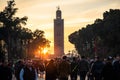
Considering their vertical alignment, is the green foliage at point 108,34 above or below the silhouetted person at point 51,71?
above

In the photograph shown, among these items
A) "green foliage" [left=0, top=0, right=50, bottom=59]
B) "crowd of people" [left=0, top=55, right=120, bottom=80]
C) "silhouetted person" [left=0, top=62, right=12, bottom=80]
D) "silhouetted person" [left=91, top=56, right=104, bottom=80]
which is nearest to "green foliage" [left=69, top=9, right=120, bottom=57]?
"green foliage" [left=0, top=0, right=50, bottom=59]

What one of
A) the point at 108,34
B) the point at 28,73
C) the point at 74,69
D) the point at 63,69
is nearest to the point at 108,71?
the point at 28,73

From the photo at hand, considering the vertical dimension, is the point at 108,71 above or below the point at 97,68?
below

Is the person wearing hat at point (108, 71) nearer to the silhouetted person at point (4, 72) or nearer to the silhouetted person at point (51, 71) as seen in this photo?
the silhouetted person at point (51, 71)

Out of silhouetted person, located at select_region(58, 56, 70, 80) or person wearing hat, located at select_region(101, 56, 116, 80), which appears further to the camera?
silhouetted person, located at select_region(58, 56, 70, 80)

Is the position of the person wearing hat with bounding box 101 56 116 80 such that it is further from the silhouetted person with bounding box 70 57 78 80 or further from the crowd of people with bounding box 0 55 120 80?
the silhouetted person with bounding box 70 57 78 80

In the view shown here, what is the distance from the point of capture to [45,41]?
156125mm

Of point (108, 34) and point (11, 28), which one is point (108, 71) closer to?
point (108, 34)

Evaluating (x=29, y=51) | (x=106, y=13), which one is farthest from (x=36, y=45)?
(x=106, y=13)

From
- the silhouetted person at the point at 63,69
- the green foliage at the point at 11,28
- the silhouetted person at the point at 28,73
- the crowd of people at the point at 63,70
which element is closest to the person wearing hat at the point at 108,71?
the crowd of people at the point at 63,70

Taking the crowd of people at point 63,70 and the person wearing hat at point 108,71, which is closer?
the crowd of people at point 63,70

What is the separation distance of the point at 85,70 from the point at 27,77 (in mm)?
9306

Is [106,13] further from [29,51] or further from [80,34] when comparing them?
[29,51]

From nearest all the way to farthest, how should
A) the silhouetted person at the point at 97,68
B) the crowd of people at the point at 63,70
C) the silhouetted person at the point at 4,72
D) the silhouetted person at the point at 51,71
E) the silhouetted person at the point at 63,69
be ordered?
the crowd of people at the point at 63,70, the silhouetted person at the point at 4,72, the silhouetted person at the point at 51,71, the silhouetted person at the point at 63,69, the silhouetted person at the point at 97,68
